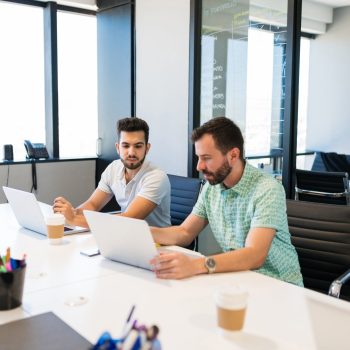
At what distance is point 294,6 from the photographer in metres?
2.92

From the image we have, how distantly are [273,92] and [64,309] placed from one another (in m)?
2.42

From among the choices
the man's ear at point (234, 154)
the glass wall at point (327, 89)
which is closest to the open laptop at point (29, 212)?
the man's ear at point (234, 154)

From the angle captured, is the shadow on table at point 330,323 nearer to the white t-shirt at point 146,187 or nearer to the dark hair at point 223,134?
the dark hair at point 223,134

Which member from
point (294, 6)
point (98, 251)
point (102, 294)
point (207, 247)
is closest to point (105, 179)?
point (98, 251)

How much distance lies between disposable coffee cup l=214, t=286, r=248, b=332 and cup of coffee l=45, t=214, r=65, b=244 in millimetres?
1071

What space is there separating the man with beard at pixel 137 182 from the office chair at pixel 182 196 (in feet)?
0.43

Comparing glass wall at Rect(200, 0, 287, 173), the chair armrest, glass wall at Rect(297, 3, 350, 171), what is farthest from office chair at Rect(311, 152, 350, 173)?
the chair armrest

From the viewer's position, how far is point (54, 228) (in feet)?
6.45

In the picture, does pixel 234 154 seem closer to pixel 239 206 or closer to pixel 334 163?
pixel 239 206

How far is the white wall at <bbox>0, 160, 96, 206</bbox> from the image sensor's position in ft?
13.3

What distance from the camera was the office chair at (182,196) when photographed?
8.64 ft

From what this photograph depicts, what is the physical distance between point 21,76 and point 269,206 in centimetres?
335

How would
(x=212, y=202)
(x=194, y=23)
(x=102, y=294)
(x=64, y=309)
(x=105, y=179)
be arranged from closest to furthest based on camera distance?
(x=64, y=309), (x=102, y=294), (x=212, y=202), (x=105, y=179), (x=194, y=23)

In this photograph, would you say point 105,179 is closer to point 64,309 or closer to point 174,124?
point 174,124
